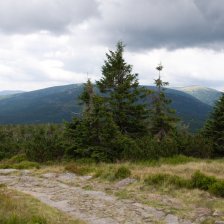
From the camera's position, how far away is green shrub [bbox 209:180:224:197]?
11938 mm

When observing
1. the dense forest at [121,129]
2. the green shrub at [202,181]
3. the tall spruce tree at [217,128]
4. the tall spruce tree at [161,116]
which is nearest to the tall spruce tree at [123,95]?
the dense forest at [121,129]

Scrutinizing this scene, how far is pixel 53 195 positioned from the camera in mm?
13258

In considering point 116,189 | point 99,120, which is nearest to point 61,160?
point 99,120

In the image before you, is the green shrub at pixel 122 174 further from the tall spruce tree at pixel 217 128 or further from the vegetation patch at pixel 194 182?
the tall spruce tree at pixel 217 128

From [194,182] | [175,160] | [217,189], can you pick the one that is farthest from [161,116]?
[217,189]

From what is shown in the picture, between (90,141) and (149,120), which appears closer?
(90,141)

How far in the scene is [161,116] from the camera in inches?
1369

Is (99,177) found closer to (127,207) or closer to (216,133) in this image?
(127,207)

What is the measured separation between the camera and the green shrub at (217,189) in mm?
11938

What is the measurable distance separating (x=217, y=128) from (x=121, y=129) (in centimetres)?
1163

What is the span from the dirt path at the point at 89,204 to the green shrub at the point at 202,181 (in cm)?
302

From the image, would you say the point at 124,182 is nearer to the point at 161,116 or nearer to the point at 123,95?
the point at 123,95

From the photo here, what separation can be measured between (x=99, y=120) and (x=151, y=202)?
15484mm

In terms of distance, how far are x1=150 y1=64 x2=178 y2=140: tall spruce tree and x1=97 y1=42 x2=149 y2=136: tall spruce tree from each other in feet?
10.8
